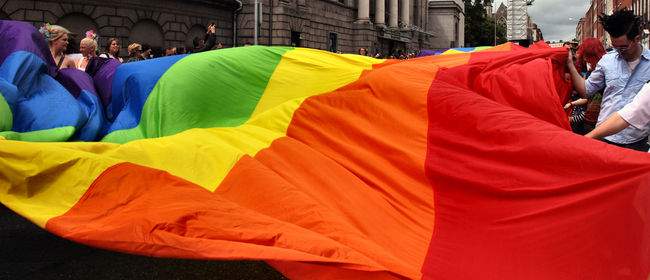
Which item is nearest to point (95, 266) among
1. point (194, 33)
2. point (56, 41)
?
point (56, 41)

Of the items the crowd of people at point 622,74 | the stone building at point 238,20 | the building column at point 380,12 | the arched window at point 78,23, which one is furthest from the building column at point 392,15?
the crowd of people at point 622,74

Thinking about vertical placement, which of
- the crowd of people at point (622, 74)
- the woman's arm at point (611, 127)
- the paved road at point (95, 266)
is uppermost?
the crowd of people at point (622, 74)

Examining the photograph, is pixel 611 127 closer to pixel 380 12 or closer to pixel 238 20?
pixel 238 20

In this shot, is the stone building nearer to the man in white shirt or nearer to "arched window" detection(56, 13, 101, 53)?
"arched window" detection(56, 13, 101, 53)

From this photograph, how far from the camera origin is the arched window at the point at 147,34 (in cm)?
1944

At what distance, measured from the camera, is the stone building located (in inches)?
679

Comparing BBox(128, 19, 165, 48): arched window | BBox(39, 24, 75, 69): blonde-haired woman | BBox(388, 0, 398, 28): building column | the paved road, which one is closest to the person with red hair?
the paved road

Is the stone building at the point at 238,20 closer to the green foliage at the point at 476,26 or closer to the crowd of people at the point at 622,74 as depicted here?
the crowd of people at the point at 622,74

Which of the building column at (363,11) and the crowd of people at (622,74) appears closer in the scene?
the crowd of people at (622,74)

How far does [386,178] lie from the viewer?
131 inches

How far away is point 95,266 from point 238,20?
73.3 ft

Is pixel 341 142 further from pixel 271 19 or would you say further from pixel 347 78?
pixel 271 19

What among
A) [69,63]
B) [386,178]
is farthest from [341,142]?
[69,63]

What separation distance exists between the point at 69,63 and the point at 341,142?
10.7 feet
